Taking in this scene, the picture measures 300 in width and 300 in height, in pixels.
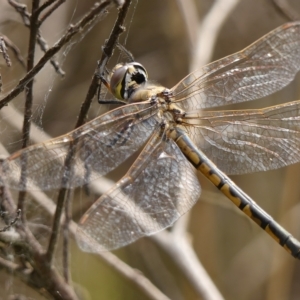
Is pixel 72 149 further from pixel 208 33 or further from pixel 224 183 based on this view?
pixel 208 33

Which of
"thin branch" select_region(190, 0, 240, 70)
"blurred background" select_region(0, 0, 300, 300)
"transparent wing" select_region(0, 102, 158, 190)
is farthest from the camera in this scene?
"blurred background" select_region(0, 0, 300, 300)

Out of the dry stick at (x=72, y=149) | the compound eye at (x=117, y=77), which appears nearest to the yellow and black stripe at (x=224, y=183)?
the compound eye at (x=117, y=77)

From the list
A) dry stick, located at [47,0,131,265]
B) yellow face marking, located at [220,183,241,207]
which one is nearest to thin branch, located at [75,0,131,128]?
dry stick, located at [47,0,131,265]

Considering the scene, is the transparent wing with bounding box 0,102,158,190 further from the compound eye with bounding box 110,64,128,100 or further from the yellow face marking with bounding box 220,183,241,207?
the yellow face marking with bounding box 220,183,241,207

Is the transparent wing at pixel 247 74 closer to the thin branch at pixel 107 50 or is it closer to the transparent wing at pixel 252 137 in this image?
the transparent wing at pixel 252 137

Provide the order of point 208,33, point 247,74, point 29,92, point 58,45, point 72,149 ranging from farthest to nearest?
point 208,33
point 247,74
point 72,149
point 29,92
point 58,45

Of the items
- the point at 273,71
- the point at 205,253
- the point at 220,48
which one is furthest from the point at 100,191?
the point at 220,48

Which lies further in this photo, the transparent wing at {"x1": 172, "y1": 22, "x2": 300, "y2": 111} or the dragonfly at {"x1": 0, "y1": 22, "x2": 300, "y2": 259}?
the transparent wing at {"x1": 172, "y1": 22, "x2": 300, "y2": 111}

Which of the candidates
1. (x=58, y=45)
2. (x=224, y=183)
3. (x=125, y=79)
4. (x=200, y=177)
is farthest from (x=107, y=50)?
(x=200, y=177)
